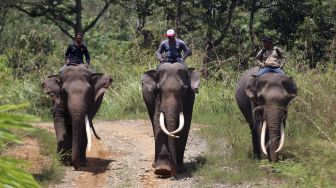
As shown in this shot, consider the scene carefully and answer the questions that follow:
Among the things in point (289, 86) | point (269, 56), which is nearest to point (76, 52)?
point (269, 56)

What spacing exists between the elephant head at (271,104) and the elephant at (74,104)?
2.40 metres

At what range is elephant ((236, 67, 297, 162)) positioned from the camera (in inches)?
371

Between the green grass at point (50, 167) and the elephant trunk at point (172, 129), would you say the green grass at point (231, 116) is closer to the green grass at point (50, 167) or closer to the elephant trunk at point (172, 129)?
the green grass at point (50, 167)

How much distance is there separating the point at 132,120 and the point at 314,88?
6.10 m

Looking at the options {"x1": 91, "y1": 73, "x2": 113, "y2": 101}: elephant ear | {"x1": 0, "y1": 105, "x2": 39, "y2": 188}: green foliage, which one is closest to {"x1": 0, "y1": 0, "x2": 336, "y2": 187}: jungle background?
{"x1": 91, "y1": 73, "x2": 113, "y2": 101}: elephant ear

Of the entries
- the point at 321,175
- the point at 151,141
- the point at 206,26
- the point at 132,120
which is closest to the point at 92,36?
the point at 206,26

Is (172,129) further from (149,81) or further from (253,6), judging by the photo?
(253,6)

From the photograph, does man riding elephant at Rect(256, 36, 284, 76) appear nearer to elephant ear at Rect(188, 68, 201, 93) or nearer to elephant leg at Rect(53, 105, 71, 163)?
elephant ear at Rect(188, 68, 201, 93)

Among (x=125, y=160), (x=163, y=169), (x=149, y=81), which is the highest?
(x=149, y=81)

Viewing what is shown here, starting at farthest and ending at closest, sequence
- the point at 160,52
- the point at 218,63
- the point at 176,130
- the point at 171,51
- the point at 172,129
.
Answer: the point at 218,63 → the point at 160,52 → the point at 171,51 → the point at 172,129 → the point at 176,130

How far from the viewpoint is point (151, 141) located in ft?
42.7

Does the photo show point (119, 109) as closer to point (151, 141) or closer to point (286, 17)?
point (151, 141)

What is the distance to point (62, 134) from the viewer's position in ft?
34.0

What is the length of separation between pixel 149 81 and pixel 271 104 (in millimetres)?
1825
